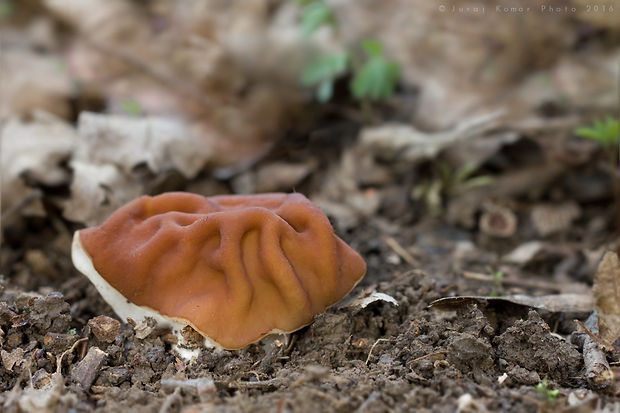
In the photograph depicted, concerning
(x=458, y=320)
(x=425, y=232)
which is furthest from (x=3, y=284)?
(x=425, y=232)

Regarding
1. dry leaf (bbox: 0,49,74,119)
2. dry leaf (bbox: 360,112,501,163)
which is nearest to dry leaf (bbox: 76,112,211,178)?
dry leaf (bbox: 0,49,74,119)

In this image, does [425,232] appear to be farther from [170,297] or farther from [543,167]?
[170,297]

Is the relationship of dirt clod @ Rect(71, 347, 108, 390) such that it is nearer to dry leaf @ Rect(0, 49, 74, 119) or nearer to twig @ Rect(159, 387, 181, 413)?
twig @ Rect(159, 387, 181, 413)

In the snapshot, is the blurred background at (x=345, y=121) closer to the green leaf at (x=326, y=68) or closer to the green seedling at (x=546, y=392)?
the green leaf at (x=326, y=68)

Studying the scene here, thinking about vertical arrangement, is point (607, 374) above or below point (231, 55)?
below

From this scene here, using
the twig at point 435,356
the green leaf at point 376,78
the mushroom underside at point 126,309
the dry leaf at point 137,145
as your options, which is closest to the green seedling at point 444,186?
the green leaf at point 376,78

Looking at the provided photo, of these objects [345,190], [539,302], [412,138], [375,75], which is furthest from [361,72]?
[539,302]
